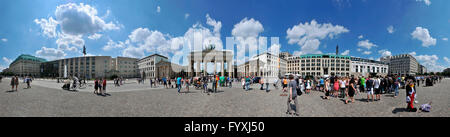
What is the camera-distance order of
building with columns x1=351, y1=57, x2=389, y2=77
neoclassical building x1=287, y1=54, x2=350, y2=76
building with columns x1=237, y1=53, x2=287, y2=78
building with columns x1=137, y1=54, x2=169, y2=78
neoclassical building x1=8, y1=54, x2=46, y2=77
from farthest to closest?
building with columns x1=351, y1=57, x2=389, y2=77 < neoclassical building x1=287, y1=54, x2=350, y2=76 < building with columns x1=137, y1=54, x2=169, y2=78 < building with columns x1=237, y1=53, x2=287, y2=78 < neoclassical building x1=8, y1=54, x2=46, y2=77

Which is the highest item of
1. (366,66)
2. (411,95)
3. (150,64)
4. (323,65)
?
(150,64)

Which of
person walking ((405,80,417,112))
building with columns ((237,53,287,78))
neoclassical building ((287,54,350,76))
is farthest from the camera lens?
neoclassical building ((287,54,350,76))

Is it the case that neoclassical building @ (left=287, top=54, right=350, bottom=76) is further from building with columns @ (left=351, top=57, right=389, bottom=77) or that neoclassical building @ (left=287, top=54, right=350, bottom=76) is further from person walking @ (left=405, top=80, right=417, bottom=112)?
person walking @ (left=405, top=80, right=417, bottom=112)

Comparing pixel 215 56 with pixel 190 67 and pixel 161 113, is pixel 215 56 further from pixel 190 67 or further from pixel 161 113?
pixel 161 113

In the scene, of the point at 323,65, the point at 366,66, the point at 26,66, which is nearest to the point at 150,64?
the point at 26,66

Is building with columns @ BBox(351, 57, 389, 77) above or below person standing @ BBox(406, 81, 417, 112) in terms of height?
above

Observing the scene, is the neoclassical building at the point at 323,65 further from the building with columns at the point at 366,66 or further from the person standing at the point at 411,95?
the person standing at the point at 411,95

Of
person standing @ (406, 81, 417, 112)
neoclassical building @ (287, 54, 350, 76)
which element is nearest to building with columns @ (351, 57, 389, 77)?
neoclassical building @ (287, 54, 350, 76)

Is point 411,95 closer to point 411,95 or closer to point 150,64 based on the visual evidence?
point 411,95
